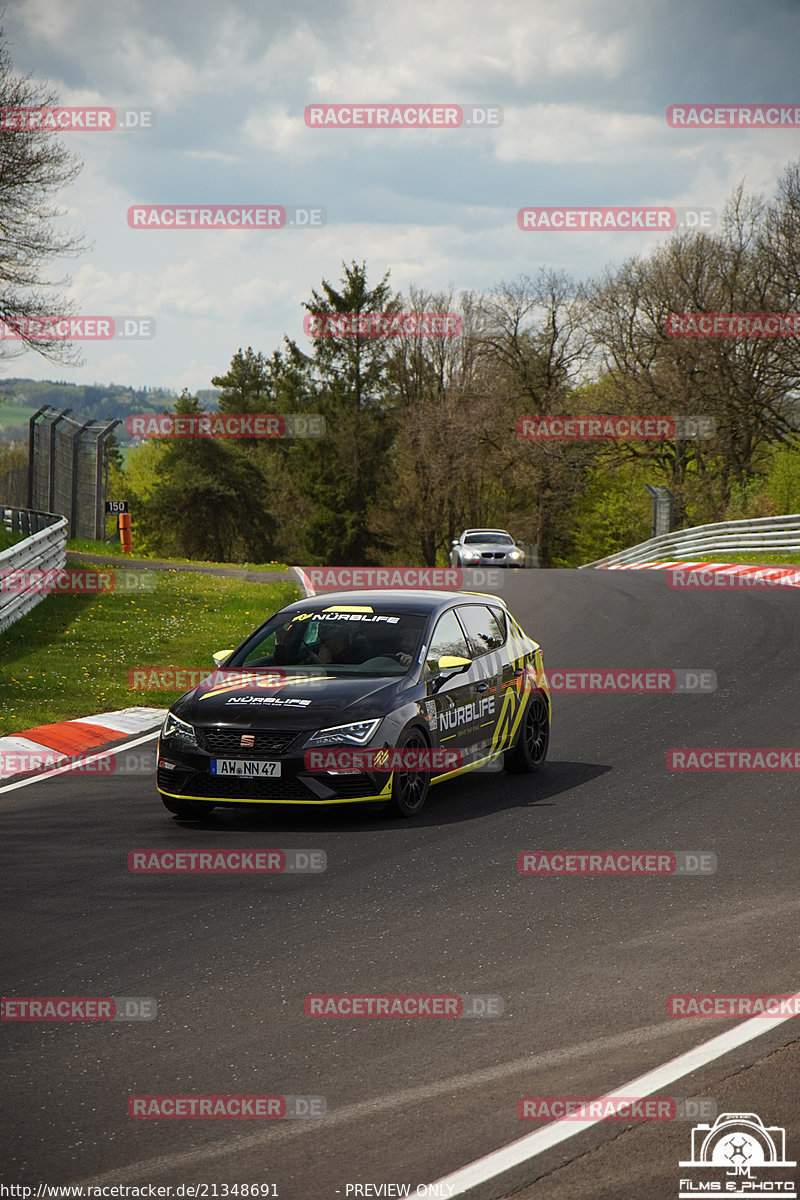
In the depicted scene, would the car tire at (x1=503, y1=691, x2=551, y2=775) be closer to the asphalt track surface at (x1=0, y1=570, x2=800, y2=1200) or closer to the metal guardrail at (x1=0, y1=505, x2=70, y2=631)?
the asphalt track surface at (x1=0, y1=570, x2=800, y2=1200)

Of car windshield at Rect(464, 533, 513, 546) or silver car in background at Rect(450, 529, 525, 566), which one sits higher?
car windshield at Rect(464, 533, 513, 546)

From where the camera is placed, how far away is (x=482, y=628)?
10.6 metres

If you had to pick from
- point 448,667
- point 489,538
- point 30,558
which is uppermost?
point 489,538

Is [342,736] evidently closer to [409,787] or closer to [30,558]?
[409,787]

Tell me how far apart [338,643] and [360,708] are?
3.79 feet

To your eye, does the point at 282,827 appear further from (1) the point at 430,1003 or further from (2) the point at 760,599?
(2) the point at 760,599

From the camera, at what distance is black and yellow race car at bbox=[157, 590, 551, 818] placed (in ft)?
28.1

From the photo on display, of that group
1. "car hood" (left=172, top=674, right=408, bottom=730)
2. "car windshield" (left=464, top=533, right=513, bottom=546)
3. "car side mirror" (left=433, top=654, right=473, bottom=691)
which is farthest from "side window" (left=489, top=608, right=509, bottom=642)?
"car windshield" (left=464, top=533, right=513, bottom=546)

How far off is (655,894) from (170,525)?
217ft

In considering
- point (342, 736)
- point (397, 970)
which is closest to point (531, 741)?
point (342, 736)

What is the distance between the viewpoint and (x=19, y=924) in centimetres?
654

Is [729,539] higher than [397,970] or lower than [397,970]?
higher

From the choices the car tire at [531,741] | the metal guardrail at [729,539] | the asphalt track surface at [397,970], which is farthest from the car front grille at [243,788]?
the metal guardrail at [729,539]

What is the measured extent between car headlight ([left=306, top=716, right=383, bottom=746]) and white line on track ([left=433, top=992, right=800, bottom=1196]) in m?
3.92
